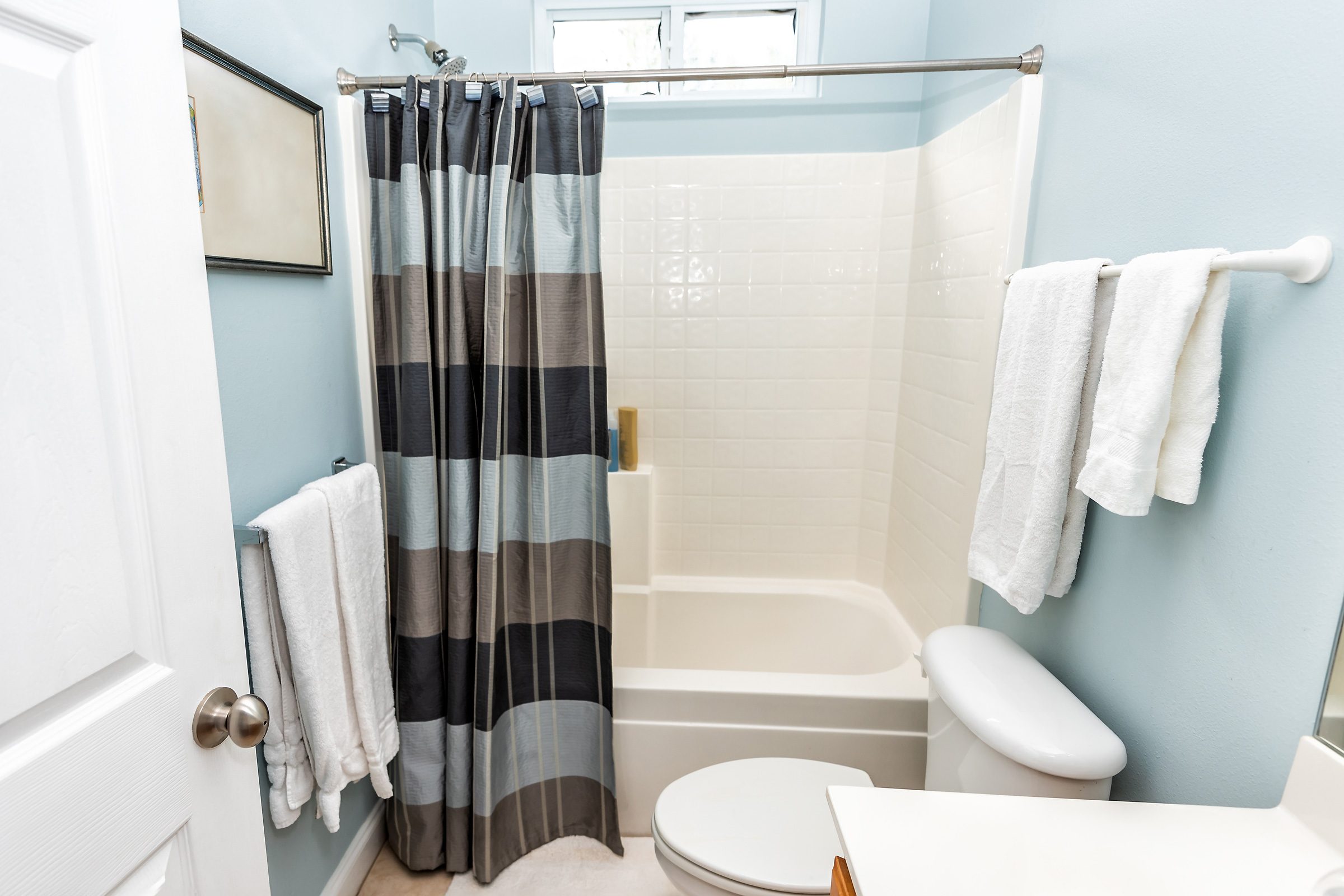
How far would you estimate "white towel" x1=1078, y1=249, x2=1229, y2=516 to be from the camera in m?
0.83

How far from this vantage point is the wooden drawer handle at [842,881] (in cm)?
74

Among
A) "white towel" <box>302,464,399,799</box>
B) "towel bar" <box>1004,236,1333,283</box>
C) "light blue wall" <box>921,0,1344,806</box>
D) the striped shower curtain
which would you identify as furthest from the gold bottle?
"towel bar" <box>1004,236,1333,283</box>

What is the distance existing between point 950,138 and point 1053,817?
1.69 m

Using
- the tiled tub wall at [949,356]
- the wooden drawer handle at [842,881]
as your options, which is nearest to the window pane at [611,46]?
the tiled tub wall at [949,356]

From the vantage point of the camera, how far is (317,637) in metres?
1.18

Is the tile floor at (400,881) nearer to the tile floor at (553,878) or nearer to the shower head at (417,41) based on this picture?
the tile floor at (553,878)

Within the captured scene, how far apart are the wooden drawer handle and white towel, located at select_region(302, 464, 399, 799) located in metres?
0.93

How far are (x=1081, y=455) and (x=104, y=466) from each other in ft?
4.05

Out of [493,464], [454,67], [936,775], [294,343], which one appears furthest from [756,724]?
[454,67]

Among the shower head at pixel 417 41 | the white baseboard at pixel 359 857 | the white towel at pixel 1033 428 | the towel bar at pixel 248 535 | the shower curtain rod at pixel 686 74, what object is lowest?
the white baseboard at pixel 359 857

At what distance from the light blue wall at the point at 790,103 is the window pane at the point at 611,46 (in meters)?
0.14

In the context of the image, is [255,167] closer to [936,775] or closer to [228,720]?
[228,720]

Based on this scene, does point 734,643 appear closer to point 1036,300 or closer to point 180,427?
point 1036,300

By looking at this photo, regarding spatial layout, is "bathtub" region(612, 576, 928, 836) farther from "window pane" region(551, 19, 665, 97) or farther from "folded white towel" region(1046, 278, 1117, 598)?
"window pane" region(551, 19, 665, 97)
